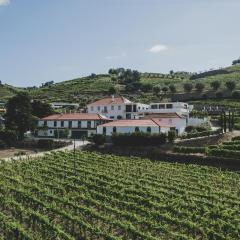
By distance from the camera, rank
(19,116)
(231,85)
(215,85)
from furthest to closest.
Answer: (215,85) < (231,85) < (19,116)

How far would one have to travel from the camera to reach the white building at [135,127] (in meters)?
82.6

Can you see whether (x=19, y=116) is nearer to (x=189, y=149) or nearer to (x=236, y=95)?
(x=189, y=149)

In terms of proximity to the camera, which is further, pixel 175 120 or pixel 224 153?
pixel 175 120

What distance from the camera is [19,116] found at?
91.4m

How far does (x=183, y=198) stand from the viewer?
4406cm

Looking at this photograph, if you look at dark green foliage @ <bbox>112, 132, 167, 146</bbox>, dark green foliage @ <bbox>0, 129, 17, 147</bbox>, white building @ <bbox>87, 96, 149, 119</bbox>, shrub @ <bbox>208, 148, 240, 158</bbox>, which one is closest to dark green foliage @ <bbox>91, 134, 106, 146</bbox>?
dark green foliage @ <bbox>112, 132, 167, 146</bbox>

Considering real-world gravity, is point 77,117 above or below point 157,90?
below

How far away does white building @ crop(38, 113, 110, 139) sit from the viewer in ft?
308

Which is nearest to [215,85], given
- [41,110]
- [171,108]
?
[171,108]

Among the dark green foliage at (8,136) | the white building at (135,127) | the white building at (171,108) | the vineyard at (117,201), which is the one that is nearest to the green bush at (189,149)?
the vineyard at (117,201)

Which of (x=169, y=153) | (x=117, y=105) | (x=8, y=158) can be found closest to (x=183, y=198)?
(x=169, y=153)

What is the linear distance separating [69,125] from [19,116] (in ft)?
32.9

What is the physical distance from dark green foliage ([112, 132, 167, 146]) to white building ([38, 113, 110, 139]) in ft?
50.1

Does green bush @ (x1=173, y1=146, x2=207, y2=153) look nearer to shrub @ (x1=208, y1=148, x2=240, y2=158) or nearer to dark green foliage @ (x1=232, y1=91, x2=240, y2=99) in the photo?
shrub @ (x1=208, y1=148, x2=240, y2=158)
